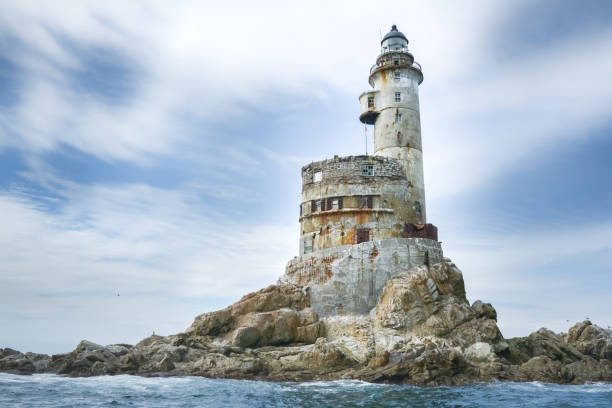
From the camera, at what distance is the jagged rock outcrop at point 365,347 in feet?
101

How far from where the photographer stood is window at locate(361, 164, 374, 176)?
141 feet

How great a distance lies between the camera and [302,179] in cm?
4594

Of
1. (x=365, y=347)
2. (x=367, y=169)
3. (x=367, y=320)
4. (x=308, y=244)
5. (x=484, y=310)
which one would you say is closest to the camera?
(x=365, y=347)

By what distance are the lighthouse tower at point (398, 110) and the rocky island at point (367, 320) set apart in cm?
13

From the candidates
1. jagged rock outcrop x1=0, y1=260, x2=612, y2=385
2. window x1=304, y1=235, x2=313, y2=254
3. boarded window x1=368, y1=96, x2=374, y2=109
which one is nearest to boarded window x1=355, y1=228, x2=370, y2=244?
window x1=304, y1=235, x2=313, y2=254

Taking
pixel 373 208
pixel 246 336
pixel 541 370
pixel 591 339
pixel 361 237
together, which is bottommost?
pixel 541 370

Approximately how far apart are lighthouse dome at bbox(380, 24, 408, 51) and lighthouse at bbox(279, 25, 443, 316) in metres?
0.09

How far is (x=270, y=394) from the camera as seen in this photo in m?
26.2

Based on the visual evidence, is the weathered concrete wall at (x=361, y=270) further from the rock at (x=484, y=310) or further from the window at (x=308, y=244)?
the rock at (x=484, y=310)

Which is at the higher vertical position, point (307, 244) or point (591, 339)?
point (307, 244)

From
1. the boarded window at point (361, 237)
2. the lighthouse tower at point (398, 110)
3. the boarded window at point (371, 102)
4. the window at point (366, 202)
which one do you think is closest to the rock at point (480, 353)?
the boarded window at point (361, 237)

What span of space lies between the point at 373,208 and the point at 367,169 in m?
3.26

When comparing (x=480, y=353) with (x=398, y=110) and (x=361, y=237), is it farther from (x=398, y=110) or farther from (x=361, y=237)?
(x=398, y=110)

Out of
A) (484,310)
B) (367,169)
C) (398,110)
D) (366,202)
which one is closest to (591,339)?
(484,310)
